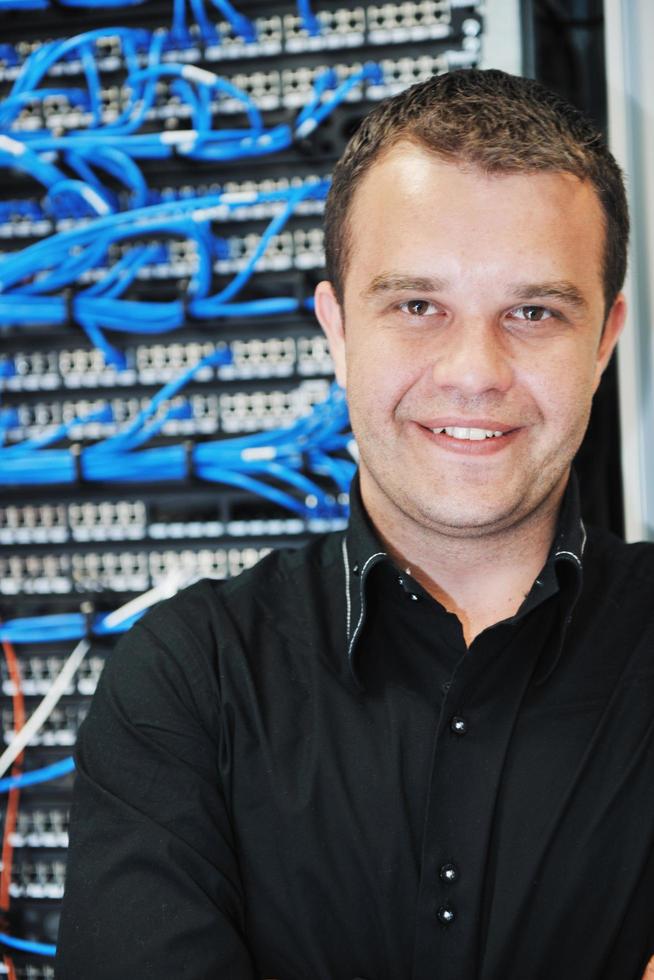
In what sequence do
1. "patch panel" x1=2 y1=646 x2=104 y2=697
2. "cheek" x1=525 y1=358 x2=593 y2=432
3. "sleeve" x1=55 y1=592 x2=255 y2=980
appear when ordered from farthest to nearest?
"patch panel" x1=2 y1=646 x2=104 y2=697 → "cheek" x1=525 y1=358 x2=593 y2=432 → "sleeve" x1=55 y1=592 x2=255 y2=980

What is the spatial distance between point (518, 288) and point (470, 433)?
0.18m

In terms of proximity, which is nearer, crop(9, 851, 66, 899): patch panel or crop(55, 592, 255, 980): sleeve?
crop(55, 592, 255, 980): sleeve

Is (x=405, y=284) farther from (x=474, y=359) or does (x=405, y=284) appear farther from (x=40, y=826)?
(x=40, y=826)

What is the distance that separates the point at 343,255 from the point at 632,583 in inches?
22.6

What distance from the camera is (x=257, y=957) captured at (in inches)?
45.2

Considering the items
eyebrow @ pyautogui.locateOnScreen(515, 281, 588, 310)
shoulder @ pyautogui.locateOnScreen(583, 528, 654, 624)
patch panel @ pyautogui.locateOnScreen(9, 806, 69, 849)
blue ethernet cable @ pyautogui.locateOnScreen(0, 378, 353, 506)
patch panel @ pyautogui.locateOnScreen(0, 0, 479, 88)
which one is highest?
patch panel @ pyautogui.locateOnScreen(0, 0, 479, 88)

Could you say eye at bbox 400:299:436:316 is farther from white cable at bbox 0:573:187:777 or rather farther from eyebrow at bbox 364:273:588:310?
white cable at bbox 0:573:187:777

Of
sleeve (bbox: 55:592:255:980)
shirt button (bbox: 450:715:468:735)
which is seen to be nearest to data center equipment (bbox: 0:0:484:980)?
sleeve (bbox: 55:592:255:980)

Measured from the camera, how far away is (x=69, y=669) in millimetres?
1586

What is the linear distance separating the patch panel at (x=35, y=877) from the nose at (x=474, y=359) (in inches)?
39.8

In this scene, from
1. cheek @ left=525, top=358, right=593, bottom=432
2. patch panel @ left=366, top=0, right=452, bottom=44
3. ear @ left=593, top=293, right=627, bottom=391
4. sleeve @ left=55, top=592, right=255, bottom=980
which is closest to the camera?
sleeve @ left=55, top=592, right=255, bottom=980

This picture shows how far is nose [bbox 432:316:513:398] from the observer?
113 centimetres

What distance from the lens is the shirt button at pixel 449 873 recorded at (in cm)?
109

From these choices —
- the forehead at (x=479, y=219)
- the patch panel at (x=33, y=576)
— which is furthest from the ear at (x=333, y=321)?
the patch panel at (x=33, y=576)
